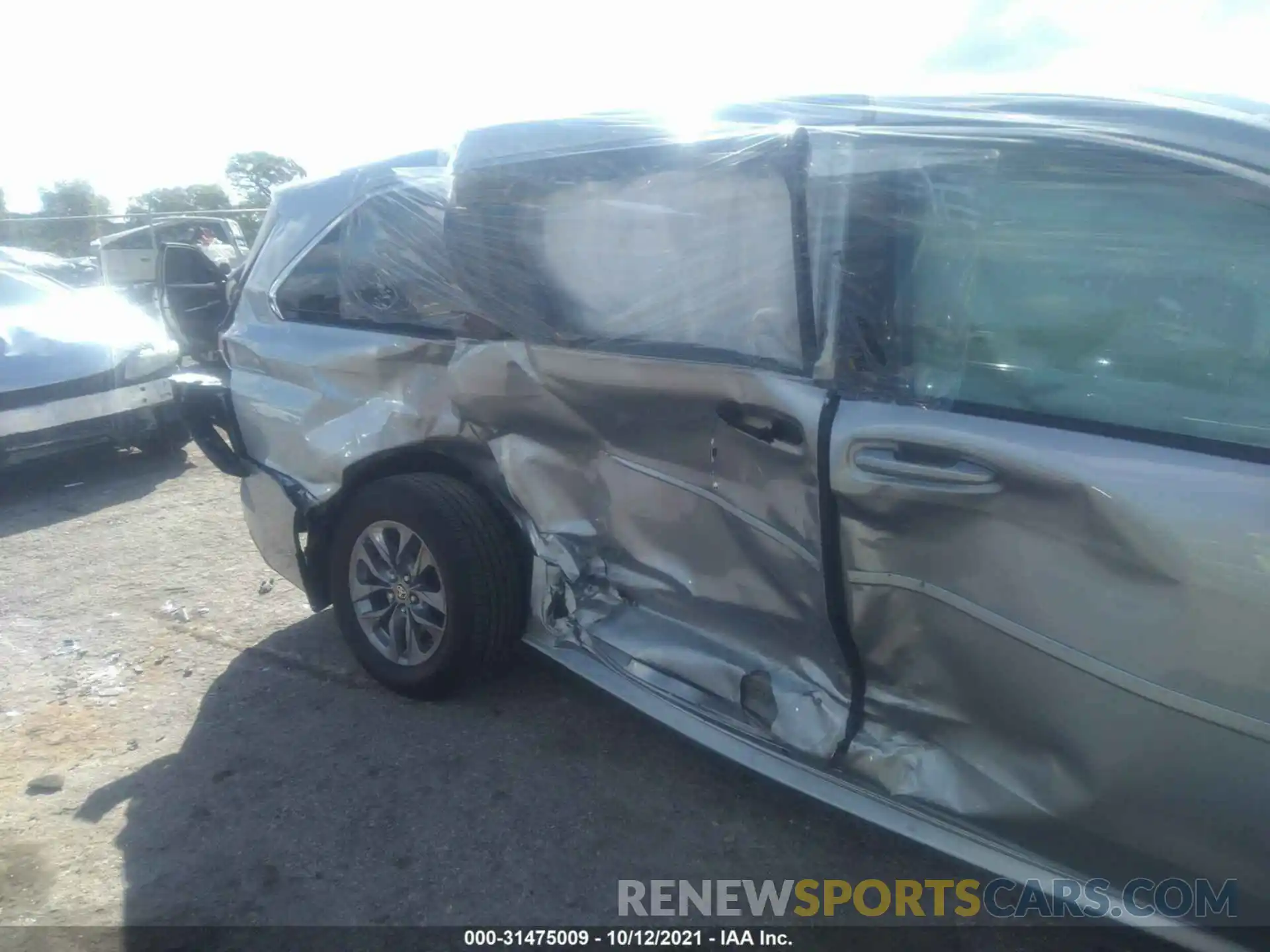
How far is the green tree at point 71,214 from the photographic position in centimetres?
1719

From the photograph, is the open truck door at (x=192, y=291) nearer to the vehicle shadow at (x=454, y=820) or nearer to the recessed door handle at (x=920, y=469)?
the vehicle shadow at (x=454, y=820)

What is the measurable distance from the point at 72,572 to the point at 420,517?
2.65 m

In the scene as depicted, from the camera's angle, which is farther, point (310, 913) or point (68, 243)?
point (68, 243)

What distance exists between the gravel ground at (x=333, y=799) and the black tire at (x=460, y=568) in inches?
8.2

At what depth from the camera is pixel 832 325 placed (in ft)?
7.51

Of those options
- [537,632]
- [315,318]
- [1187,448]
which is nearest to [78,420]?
[315,318]

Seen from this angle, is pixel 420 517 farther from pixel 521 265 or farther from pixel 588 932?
pixel 588 932

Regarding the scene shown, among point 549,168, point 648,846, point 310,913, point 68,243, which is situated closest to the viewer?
point 310,913

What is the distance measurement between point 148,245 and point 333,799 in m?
15.5

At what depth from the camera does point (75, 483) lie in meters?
6.33

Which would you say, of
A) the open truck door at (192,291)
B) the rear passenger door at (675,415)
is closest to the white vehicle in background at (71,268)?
the open truck door at (192,291)

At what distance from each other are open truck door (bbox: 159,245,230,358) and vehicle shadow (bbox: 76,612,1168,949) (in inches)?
74.2

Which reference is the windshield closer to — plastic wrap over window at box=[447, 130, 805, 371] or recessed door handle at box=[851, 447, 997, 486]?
plastic wrap over window at box=[447, 130, 805, 371]

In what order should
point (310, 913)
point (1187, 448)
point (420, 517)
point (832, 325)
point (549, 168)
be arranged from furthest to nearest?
point (420, 517), point (549, 168), point (310, 913), point (832, 325), point (1187, 448)
